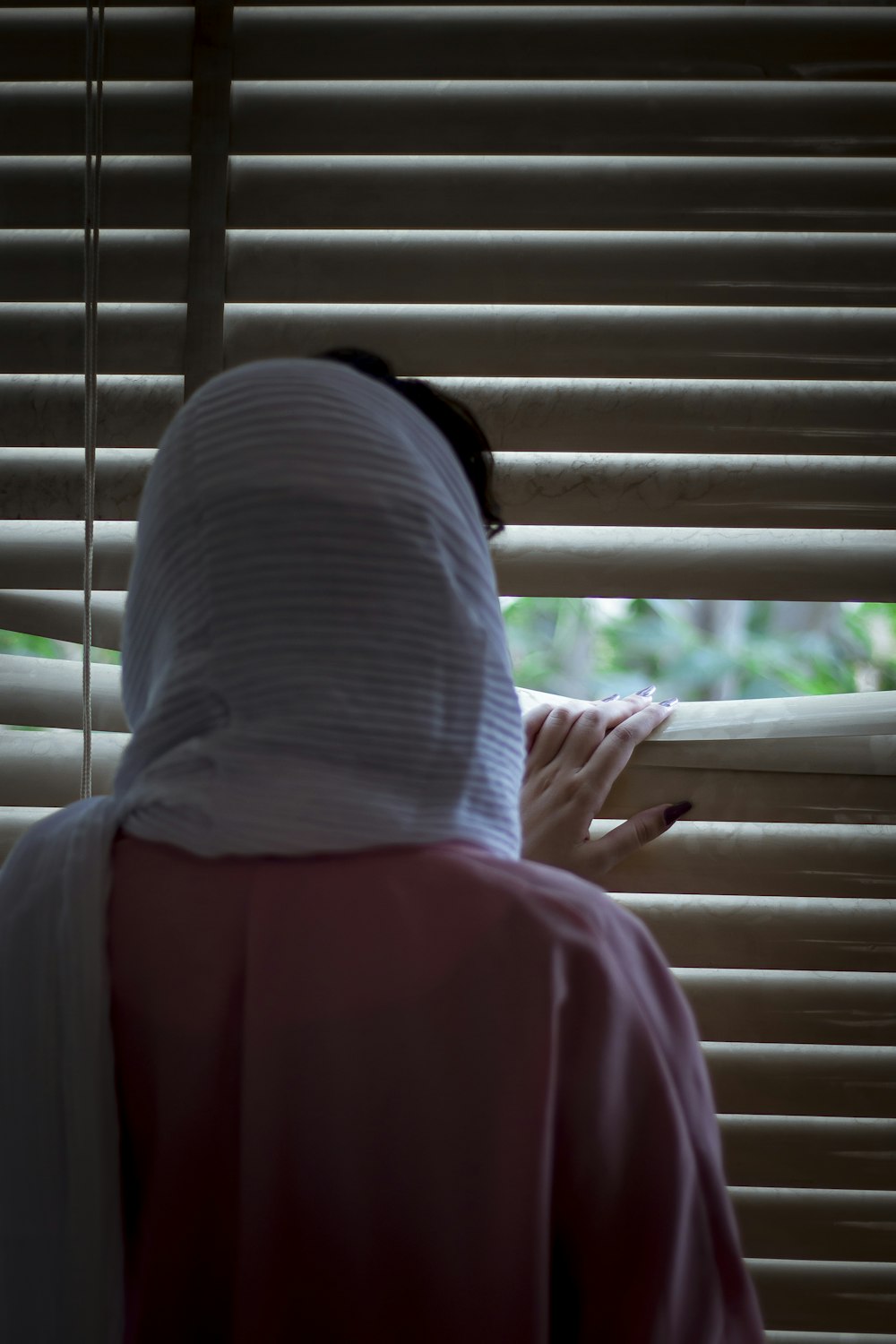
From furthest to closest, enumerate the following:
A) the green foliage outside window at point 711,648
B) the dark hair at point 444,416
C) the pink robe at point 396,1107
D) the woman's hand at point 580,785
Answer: the green foliage outside window at point 711,648, the woman's hand at point 580,785, the dark hair at point 444,416, the pink robe at point 396,1107

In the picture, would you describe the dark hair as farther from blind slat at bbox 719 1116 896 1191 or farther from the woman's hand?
blind slat at bbox 719 1116 896 1191

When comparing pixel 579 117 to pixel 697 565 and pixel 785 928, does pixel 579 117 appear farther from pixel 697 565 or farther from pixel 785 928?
pixel 785 928

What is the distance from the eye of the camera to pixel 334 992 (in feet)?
1.63

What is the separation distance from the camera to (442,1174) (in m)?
0.51

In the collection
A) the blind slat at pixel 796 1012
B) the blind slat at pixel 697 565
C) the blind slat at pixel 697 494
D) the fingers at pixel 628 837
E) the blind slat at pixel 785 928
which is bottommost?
the blind slat at pixel 796 1012

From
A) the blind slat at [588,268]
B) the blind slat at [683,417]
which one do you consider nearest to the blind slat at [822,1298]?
the blind slat at [683,417]

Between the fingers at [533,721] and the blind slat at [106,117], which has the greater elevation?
the blind slat at [106,117]

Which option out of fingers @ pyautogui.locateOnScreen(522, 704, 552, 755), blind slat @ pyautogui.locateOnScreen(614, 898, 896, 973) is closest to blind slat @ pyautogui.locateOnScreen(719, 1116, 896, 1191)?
Result: blind slat @ pyautogui.locateOnScreen(614, 898, 896, 973)

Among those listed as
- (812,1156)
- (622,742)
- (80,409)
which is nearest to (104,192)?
(80,409)

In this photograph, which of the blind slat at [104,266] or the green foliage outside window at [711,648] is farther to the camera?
the green foliage outside window at [711,648]

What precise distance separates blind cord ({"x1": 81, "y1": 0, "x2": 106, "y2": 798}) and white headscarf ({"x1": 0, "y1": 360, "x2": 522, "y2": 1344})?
0.32 meters

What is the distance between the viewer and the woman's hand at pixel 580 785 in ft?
Answer: 2.70

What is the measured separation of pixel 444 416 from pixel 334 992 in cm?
39

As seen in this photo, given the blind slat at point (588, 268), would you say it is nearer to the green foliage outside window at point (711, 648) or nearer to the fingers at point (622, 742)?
the fingers at point (622, 742)
